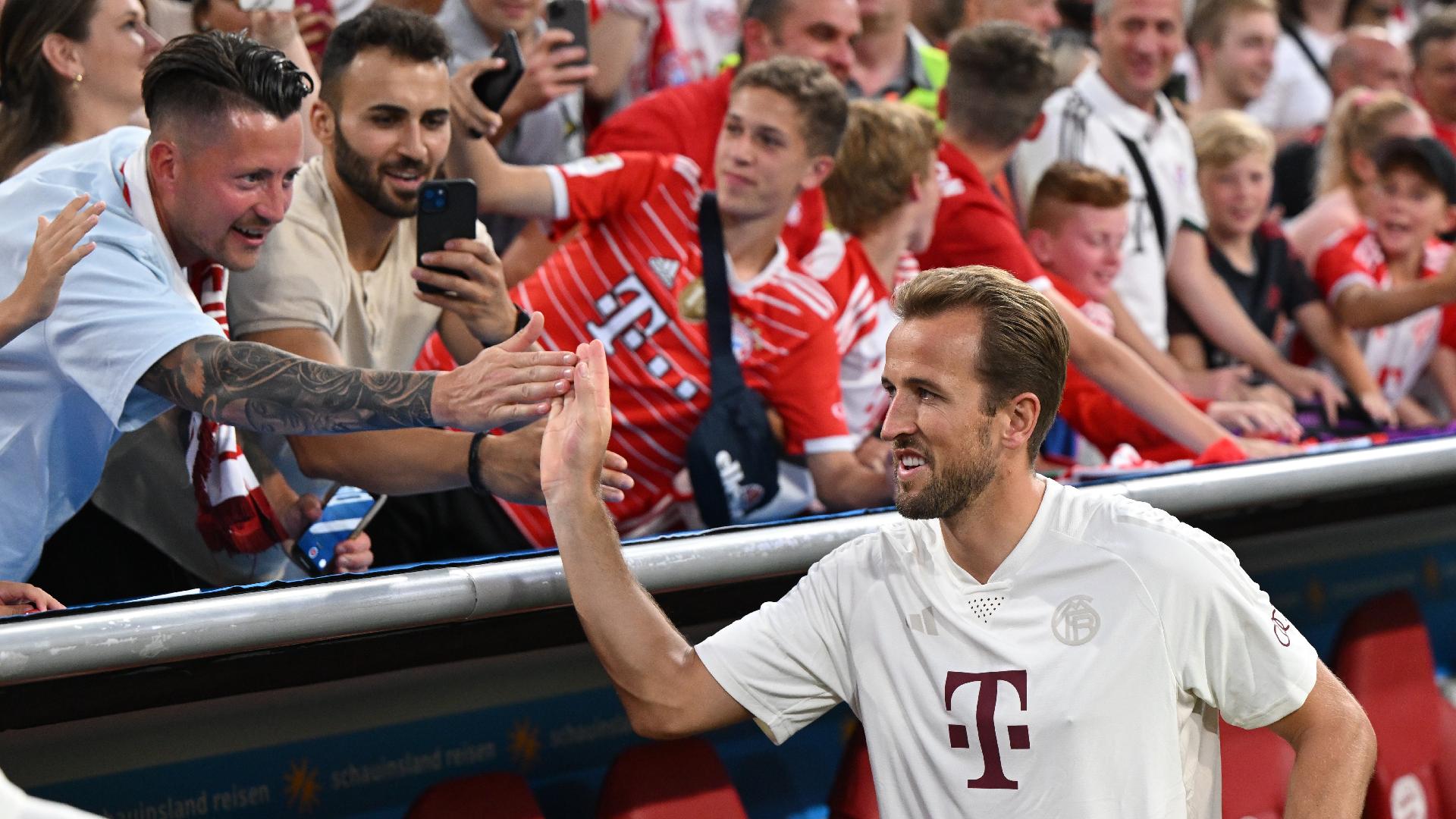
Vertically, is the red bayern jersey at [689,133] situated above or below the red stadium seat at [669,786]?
above

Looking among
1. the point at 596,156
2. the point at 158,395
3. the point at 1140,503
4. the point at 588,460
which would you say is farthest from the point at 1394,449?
the point at 158,395

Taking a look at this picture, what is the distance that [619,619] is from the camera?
84.9 inches

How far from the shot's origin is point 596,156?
3.30 metres

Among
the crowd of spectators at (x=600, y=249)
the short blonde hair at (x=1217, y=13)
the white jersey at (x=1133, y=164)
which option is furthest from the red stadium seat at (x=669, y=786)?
the short blonde hair at (x=1217, y=13)

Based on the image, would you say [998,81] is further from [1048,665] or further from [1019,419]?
[1048,665]

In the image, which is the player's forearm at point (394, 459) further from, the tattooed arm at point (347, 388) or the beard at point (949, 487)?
the beard at point (949, 487)

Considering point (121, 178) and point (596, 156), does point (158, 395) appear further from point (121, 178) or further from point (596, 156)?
point (596, 156)

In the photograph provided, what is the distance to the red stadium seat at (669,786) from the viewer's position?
101 inches

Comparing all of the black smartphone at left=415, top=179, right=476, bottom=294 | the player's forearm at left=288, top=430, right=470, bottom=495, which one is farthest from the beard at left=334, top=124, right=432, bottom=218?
the player's forearm at left=288, top=430, right=470, bottom=495

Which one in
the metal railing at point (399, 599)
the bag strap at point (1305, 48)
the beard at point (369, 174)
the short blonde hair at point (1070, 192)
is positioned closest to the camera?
the metal railing at point (399, 599)

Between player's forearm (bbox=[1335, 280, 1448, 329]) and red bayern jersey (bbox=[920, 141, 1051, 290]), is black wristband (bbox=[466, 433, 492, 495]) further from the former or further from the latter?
player's forearm (bbox=[1335, 280, 1448, 329])

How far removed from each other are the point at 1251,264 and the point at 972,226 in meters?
1.34

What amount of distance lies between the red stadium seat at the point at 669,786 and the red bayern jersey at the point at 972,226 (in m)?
1.60

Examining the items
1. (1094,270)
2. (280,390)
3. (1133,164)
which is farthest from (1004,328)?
(1133,164)
